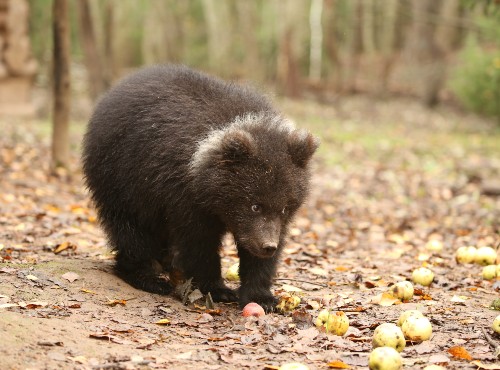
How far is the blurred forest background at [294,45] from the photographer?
61.0 ft

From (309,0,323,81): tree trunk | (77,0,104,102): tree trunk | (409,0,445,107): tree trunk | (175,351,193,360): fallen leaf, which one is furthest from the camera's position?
(309,0,323,81): tree trunk

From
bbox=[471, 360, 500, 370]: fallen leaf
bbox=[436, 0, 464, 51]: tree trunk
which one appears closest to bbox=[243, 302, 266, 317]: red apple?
bbox=[471, 360, 500, 370]: fallen leaf

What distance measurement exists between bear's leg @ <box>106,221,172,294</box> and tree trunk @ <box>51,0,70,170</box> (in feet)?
14.8

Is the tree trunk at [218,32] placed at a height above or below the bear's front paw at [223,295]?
above

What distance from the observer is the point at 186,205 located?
523 centimetres

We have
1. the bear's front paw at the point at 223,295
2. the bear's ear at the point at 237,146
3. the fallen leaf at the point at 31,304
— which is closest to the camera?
the fallen leaf at the point at 31,304

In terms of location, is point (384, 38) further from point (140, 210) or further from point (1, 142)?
point (140, 210)

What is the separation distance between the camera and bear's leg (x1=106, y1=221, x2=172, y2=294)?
5.81 metres

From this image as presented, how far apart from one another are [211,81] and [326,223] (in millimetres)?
4197

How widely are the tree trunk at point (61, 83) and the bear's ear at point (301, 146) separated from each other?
5.50 m

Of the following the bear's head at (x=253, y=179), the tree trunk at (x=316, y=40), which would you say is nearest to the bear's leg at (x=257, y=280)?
the bear's head at (x=253, y=179)

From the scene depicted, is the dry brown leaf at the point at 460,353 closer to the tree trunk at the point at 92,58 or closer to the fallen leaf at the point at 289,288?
the fallen leaf at the point at 289,288

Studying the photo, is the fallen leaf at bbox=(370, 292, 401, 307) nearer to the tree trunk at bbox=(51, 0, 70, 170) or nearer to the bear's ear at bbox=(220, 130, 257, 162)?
the bear's ear at bbox=(220, 130, 257, 162)

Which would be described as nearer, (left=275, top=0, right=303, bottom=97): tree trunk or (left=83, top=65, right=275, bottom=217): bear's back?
(left=83, top=65, right=275, bottom=217): bear's back
